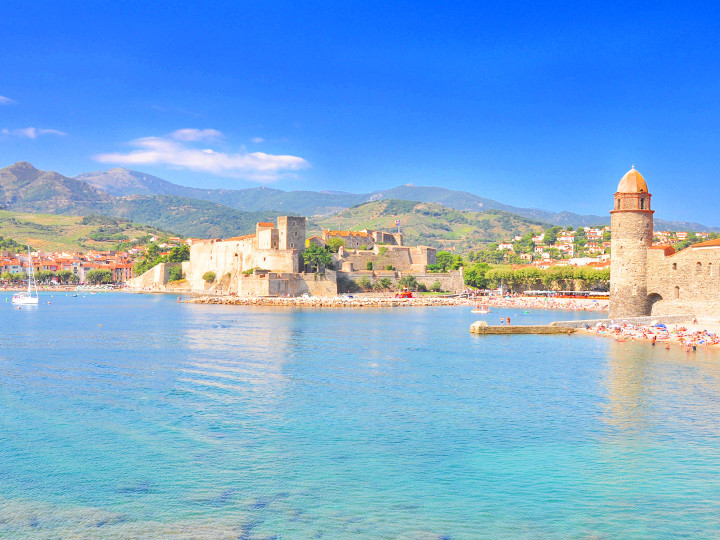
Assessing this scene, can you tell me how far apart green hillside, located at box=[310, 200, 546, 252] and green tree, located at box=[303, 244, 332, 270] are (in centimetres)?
8834

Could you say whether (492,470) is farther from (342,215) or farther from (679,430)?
(342,215)

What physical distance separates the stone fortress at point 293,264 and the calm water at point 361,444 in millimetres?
27274

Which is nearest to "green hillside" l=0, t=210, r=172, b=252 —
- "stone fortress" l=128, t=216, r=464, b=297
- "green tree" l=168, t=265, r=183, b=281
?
"green tree" l=168, t=265, r=183, b=281

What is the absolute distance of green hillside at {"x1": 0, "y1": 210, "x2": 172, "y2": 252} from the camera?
4144 inches

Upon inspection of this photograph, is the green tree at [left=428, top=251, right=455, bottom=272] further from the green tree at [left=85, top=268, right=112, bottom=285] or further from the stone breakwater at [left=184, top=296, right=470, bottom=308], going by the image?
the green tree at [left=85, top=268, right=112, bottom=285]

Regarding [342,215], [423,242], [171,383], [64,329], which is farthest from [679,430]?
[342,215]

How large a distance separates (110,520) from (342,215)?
180 m

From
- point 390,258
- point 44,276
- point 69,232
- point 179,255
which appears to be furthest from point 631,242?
point 69,232

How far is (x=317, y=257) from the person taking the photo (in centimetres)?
4725

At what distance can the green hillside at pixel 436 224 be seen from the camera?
144 metres

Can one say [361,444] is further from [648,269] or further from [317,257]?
[317,257]

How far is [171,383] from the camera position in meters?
14.4

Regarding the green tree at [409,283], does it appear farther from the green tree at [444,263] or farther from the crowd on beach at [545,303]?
the crowd on beach at [545,303]

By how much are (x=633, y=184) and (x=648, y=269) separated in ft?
9.95
